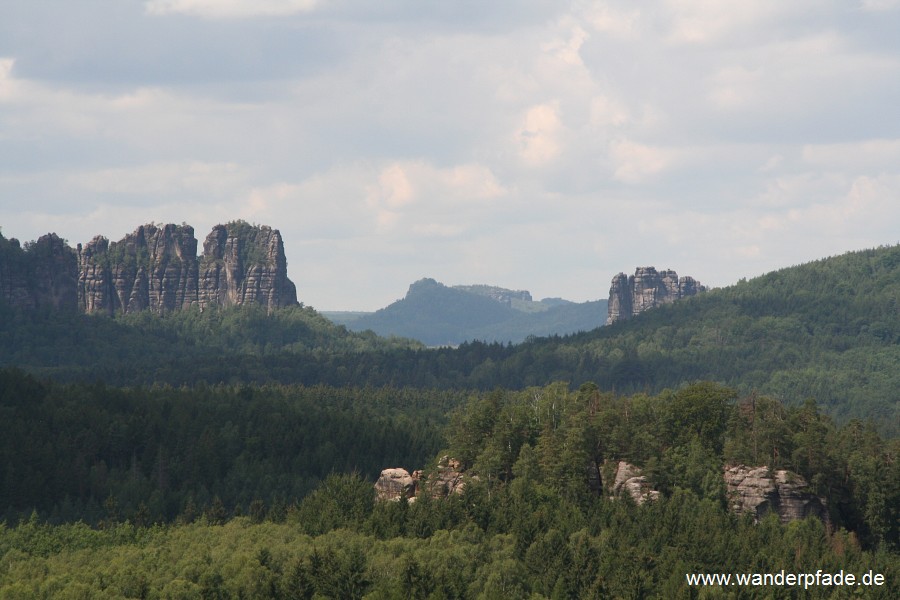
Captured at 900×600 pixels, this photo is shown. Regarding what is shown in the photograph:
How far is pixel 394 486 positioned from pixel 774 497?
4170 centimetres

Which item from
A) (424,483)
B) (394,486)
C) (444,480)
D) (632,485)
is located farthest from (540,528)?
(394,486)

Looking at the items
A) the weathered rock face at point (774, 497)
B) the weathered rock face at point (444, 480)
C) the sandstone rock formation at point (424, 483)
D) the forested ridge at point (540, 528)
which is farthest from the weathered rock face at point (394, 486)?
the weathered rock face at point (774, 497)

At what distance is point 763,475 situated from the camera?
144250 mm

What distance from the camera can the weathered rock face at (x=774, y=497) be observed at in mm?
143000

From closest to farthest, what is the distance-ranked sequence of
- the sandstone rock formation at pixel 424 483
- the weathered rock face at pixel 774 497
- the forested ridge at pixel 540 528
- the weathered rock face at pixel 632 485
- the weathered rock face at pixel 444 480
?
the forested ridge at pixel 540 528
the weathered rock face at pixel 774 497
the weathered rock face at pixel 632 485
the weathered rock face at pixel 444 480
the sandstone rock formation at pixel 424 483

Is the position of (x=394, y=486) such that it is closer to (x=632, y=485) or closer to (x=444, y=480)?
(x=444, y=480)

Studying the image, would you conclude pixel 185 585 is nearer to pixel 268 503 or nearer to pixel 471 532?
pixel 471 532

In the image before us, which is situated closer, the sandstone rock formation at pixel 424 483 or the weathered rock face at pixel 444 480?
the weathered rock face at pixel 444 480

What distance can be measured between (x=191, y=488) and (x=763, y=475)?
80124 mm

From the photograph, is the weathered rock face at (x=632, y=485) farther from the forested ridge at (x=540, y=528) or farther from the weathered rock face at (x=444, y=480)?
the weathered rock face at (x=444, y=480)

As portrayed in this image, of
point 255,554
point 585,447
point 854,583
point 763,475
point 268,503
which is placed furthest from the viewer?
point 268,503

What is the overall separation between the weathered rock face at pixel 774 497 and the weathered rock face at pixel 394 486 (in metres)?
35.6

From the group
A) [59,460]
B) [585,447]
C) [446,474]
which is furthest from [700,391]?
[59,460]

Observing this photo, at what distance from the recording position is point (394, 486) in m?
163
